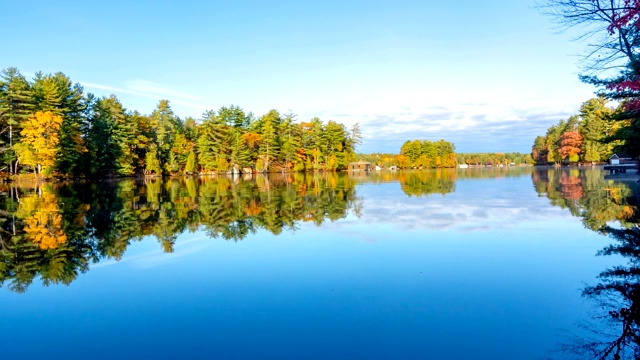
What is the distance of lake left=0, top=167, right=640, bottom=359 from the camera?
4.14m

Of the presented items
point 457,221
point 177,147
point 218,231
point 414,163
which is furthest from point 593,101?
point 218,231

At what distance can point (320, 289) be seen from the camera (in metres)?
5.86

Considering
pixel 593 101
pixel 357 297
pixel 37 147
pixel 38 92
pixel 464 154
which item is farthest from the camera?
pixel 464 154

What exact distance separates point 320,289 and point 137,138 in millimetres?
52956

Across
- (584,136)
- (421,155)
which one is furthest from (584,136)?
(421,155)

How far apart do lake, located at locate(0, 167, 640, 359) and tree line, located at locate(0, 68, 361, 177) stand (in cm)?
3112

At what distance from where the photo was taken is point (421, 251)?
26.6 ft

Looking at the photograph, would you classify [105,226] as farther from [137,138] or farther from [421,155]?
[421,155]

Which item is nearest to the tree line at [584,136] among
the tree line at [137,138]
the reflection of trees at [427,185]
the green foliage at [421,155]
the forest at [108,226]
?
the green foliage at [421,155]

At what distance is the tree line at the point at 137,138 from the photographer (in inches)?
1480

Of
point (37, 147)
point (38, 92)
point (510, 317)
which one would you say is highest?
point (38, 92)

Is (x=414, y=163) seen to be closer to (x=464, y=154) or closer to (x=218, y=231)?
(x=464, y=154)

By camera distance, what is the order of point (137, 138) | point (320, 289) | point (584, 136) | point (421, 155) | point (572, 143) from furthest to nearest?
1. point (421, 155)
2. point (572, 143)
3. point (584, 136)
4. point (137, 138)
5. point (320, 289)

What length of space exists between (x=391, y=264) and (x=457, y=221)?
17.1 feet
